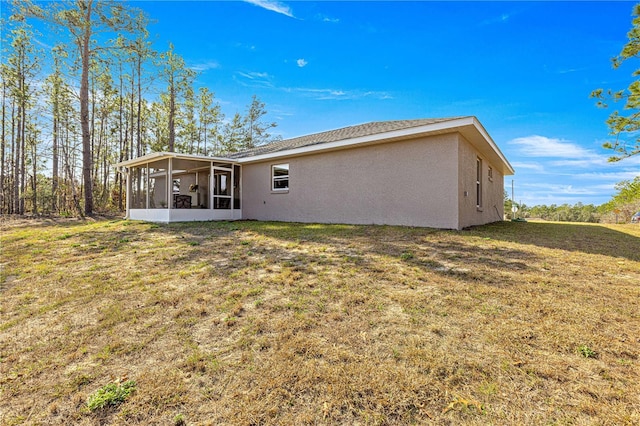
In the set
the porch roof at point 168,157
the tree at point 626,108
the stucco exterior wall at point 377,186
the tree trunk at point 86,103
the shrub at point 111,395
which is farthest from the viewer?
the tree trunk at point 86,103

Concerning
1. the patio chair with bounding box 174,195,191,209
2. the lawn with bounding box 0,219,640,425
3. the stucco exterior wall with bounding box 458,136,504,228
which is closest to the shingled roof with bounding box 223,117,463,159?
the stucco exterior wall with bounding box 458,136,504,228

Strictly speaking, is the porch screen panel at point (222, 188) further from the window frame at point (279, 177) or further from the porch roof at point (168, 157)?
the window frame at point (279, 177)

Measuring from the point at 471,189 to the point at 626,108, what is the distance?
4.70 meters

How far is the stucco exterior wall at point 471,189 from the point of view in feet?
24.9

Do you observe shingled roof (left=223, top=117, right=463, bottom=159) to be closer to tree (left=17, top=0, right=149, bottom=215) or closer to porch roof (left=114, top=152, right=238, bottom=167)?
porch roof (left=114, top=152, right=238, bottom=167)

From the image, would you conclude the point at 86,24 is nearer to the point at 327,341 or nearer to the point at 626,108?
the point at 327,341

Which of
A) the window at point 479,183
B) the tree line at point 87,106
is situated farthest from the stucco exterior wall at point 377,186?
the tree line at point 87,106

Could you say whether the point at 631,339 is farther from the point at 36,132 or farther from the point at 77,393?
the point at 36,132

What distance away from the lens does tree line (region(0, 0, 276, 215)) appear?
12.6 metres

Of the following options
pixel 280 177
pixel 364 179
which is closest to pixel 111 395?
pixel 364 179

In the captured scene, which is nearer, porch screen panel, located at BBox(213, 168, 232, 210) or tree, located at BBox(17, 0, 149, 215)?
tree, located at BBox(17, 0, 149, 215)

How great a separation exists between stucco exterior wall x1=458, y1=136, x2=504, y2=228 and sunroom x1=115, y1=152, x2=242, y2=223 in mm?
8704

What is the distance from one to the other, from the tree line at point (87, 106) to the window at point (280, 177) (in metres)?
8.46

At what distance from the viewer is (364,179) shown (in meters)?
8.80
